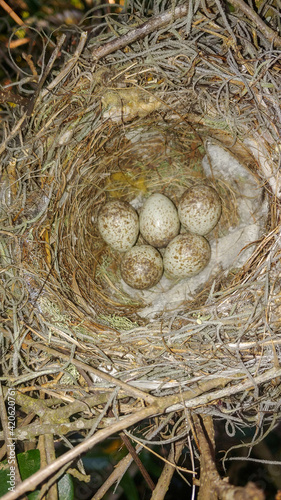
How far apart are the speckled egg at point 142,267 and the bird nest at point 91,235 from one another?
0.54 ft

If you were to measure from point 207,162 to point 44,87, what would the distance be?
41.9 inches

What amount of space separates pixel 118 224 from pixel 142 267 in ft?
1.00

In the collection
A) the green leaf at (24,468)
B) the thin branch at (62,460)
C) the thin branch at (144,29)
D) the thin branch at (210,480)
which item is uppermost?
the thin branch at (144,29)

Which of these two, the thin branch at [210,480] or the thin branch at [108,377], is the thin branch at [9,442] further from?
the thin branch at [210,480]

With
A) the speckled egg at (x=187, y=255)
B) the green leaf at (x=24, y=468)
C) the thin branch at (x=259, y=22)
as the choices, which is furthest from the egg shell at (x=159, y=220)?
the green leaf at (x=24, y=468)

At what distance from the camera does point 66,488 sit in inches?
59.9

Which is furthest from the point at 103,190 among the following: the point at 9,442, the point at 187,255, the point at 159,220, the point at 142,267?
the point at 9,442

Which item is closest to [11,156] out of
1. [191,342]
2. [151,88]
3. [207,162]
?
[151,88]

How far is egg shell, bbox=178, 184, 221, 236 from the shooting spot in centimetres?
220

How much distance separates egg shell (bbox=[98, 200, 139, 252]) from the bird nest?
0.11 metres

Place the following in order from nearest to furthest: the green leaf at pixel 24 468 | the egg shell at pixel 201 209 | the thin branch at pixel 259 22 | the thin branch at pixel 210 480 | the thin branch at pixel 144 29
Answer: the thin branch at pixel 210 480
the green leaf at pixel 24 468
the thin branch at pixel 259 22
the thin branch at pixel 144 29
the egg shell at pixel 201 209

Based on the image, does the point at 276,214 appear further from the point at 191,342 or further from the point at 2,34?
the point at 2,34

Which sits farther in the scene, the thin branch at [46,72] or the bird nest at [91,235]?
the thin branch at [46,72]

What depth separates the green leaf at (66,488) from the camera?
1.51m
